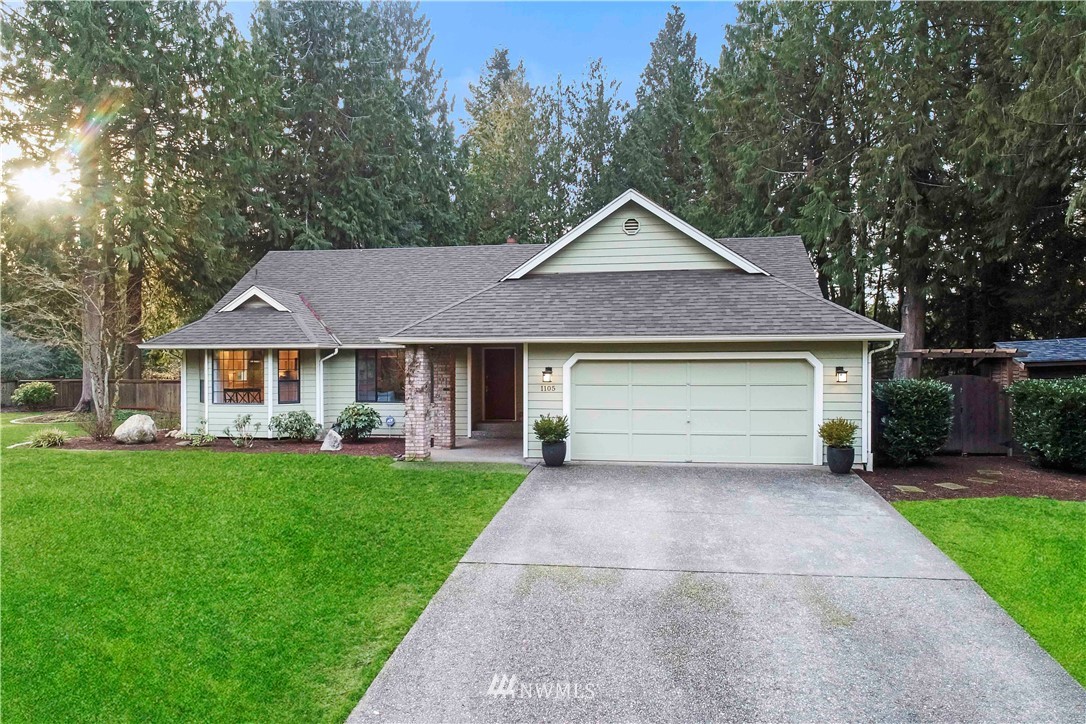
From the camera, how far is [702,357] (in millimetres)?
10938

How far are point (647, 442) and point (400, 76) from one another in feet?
104

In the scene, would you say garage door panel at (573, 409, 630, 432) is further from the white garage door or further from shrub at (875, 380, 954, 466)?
shrub at (875, 380, 954, 466)

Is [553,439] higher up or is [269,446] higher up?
[553,439]

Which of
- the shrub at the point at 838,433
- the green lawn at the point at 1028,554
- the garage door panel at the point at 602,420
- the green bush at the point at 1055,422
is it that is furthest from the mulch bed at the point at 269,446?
the green bush at the point at 1055,422

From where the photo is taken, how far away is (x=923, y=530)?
7.36 meters

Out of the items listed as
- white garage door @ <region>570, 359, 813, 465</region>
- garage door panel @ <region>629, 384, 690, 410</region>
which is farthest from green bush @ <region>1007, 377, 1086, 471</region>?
garage door panel @ <region>629, 384, 690, 410</region>

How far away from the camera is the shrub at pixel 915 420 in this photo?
35.4ft

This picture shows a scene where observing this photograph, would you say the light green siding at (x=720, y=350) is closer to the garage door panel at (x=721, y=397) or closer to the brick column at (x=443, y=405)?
the garage door panel at (x=721, y=397)

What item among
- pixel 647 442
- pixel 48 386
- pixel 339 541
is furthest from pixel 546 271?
pixel 48 386

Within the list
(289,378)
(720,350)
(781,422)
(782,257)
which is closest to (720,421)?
(781,422)

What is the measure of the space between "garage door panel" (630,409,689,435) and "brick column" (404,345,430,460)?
13.2 feet

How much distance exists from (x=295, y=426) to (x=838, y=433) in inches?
458

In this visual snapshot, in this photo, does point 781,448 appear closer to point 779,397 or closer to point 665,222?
point 779,397

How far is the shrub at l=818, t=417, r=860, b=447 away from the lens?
10055 millimetres
